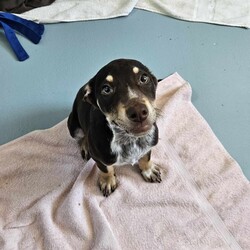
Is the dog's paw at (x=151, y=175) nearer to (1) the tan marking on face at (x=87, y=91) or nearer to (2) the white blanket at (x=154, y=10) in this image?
(1) the tan marking on face at (x=87, y=91)

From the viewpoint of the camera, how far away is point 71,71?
6.81ft

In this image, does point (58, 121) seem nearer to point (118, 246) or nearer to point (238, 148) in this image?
point (118, 246)

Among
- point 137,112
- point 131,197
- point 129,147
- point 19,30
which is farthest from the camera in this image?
point 19,30

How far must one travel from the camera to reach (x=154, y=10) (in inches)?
90.5

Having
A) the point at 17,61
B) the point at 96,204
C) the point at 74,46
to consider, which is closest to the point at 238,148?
the point at 96,204

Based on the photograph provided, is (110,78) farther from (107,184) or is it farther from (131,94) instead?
(107,184)

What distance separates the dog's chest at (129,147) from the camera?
54.6 inches

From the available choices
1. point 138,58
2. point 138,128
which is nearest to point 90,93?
point 138,128

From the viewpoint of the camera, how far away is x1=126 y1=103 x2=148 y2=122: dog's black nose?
1091 millimetres

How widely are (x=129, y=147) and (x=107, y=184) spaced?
0.26 meters

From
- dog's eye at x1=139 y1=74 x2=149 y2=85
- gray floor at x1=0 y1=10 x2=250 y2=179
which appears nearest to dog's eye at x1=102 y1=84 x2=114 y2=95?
dog's eye at x1=139 y1=74 x2=149 y2=85

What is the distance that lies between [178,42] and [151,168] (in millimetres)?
887

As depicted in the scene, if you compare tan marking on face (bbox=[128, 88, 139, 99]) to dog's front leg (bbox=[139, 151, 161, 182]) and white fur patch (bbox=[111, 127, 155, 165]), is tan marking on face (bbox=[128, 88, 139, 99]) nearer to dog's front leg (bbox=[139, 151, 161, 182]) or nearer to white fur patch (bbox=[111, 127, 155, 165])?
white fur patch (bbox=[111, 127, 155, 165])

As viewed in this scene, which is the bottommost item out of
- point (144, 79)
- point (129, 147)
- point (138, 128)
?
point (129, 147)
